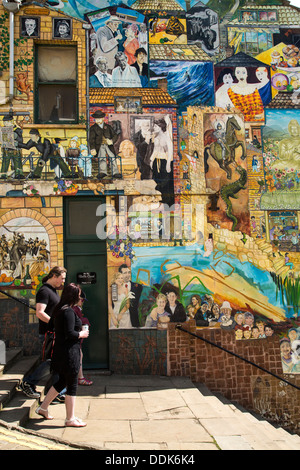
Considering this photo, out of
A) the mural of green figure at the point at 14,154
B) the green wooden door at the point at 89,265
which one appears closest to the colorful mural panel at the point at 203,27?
the green wooden door at the point at 89,265

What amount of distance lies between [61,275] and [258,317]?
431 centimetres

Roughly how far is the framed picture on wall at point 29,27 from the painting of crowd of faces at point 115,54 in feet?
3.48

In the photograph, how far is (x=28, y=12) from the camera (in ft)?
29.1

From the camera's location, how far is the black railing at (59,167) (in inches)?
342

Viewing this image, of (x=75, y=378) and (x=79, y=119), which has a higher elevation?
(x=79, y=119)

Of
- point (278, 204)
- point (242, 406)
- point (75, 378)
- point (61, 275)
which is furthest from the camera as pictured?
point (278, 204)

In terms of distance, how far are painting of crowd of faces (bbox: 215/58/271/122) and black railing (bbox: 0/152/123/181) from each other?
8.25 ft

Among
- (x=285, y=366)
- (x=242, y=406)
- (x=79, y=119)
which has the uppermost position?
(x=79, y=119)

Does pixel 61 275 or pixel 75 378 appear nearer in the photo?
pixel 75 378

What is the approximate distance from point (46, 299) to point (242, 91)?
587 centimetres

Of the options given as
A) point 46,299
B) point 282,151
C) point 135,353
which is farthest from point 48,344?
point 282,151

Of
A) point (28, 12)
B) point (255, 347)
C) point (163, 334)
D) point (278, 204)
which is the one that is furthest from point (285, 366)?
point (28, 12)

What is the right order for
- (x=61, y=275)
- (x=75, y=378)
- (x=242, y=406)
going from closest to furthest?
1. (x=75, y=378)
2. (x=61, y=275)
3. (x=242, y=406)

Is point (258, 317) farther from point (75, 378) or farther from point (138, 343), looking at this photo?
point (75, 378)
